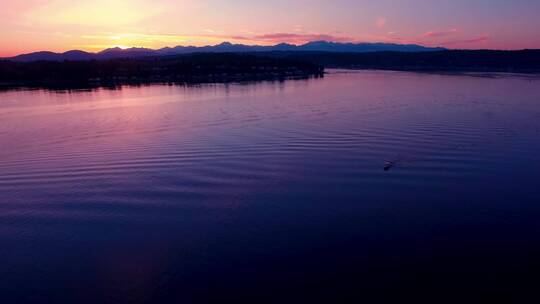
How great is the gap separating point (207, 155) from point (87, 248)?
25.8 feet

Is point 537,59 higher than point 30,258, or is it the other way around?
point 537,59

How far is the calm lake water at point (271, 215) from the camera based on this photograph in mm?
7742

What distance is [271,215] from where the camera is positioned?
1084cm

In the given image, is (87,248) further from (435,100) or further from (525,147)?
(435,100)

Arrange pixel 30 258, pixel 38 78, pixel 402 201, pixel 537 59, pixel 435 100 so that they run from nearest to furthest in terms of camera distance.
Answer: pixel 30 258, pixel 402 201, pixel 435 100, pixel 38 78, pixel 537 59

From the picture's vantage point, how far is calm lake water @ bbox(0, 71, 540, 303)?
25.4 feet

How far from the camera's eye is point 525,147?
58.3ft

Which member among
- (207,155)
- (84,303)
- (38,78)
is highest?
(38,78)

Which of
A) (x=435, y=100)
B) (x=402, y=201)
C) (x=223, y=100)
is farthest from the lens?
(x=223, y=100)

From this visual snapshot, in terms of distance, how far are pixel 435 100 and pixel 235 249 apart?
30667mm

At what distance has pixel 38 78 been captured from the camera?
2638 inches

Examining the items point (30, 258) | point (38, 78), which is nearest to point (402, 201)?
point (30, 258)

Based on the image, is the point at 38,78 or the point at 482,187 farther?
the point at 38,78

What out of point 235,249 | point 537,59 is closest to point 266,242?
point 235,249
